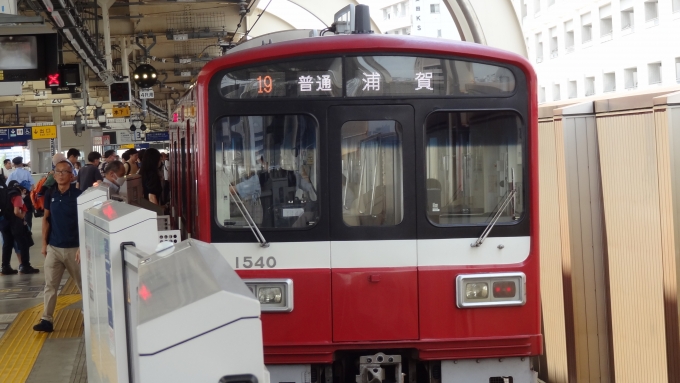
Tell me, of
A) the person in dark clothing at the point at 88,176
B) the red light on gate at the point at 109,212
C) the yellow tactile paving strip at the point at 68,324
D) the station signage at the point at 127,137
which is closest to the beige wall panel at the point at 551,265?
the red light on gate at the point at 109,212

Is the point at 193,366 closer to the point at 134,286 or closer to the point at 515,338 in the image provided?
the point at 134,286

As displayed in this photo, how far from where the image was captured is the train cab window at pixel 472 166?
Answer: 5469 millimetres

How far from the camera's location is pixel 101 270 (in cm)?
385

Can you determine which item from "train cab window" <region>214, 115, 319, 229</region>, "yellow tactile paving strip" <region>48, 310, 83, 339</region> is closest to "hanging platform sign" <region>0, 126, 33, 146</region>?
"yellow tactile paving strip" <region>48, 310, 83, 339</region>

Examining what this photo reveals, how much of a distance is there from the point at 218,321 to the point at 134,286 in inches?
48.7

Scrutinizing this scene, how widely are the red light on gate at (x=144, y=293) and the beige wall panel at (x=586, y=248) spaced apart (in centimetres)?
456

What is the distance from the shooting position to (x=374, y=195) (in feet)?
18.1

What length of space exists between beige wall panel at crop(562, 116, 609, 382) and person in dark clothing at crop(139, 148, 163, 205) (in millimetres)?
6424

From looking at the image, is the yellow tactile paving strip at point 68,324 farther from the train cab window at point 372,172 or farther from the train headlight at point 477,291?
the train headlight at point 477,291

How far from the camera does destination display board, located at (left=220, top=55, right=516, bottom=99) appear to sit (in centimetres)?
546

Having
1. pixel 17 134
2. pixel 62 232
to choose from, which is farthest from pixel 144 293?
pixel 17 134

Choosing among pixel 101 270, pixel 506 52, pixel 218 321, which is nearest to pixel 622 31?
pixel 506 52

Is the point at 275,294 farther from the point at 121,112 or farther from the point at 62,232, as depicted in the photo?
the point at 121,112

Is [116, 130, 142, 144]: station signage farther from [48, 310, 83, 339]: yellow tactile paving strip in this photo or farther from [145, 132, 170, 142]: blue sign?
[48, 310, 83, 339]: yellow tactile paving strip
